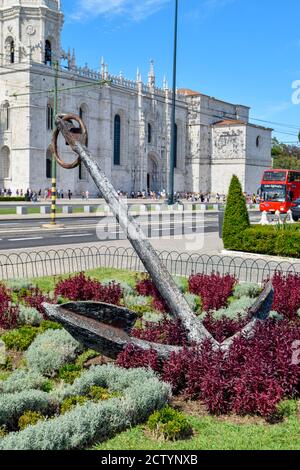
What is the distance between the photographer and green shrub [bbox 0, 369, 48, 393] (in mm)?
5266

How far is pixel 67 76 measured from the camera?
5425cm

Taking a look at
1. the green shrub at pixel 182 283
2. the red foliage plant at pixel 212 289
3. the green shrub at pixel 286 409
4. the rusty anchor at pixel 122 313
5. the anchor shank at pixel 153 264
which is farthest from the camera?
the green shrub at pixel 182 283

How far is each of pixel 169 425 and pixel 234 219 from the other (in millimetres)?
12769

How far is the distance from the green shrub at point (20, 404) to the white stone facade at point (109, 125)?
32205mm

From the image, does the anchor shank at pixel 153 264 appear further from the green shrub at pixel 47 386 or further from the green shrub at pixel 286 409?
the green shrub at pixel 47 386

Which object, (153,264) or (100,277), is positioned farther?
(100,277)

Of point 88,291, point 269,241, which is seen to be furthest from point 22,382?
point 269,241

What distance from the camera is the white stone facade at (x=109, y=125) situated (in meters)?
50.1

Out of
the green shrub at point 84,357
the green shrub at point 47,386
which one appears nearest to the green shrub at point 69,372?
the green shrub at point 47,386

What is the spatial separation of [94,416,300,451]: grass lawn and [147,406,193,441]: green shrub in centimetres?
8

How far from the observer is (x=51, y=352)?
20.5 feet

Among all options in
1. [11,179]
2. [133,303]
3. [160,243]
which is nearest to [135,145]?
[11,179]

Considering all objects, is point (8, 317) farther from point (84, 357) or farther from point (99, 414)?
point (99, 414)
